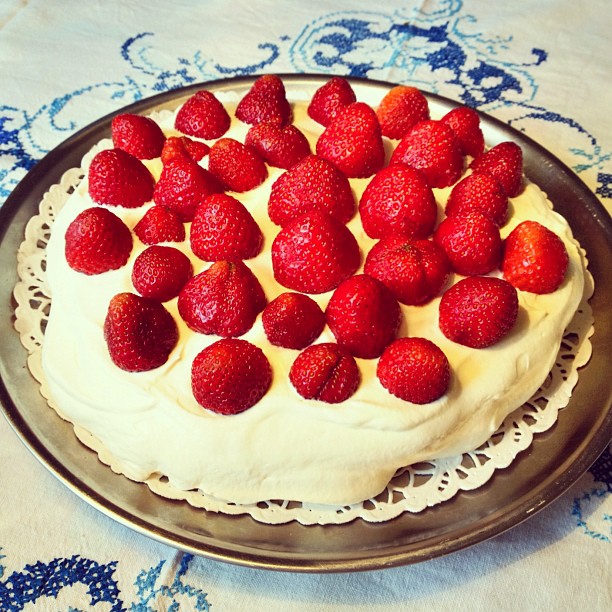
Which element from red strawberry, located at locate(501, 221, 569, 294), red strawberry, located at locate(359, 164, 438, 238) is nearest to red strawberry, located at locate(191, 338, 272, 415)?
red strawberry, located at locate(359, 164, 438, 238)

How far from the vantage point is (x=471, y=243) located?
4.30 ft

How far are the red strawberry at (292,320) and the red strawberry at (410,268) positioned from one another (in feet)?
0.50

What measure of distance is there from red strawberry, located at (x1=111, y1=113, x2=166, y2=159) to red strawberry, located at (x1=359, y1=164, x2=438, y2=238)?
53cm

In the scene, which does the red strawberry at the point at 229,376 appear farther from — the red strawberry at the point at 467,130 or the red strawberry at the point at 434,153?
the red strawberry at the point at 467,130

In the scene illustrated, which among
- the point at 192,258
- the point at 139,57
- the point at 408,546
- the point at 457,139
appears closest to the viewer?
the point at 408,546

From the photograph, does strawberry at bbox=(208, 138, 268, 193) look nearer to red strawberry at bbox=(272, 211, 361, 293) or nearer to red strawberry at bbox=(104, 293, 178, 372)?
red strawberry at bbox=(272, 211, 361, 293)

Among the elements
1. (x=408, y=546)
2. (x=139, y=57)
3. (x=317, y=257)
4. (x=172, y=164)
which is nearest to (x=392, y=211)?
(x=317, y=257)

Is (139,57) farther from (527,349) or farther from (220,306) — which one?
(527,349)

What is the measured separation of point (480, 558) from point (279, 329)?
545 millimetres

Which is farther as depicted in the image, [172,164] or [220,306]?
[172,164]

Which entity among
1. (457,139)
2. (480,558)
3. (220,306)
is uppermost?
(457,139)

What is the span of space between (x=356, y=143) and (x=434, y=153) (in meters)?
0.17

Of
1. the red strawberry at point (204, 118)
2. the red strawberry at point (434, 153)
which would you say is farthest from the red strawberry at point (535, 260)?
the red strawberry at point (204, 118)

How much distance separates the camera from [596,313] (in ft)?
4.75
